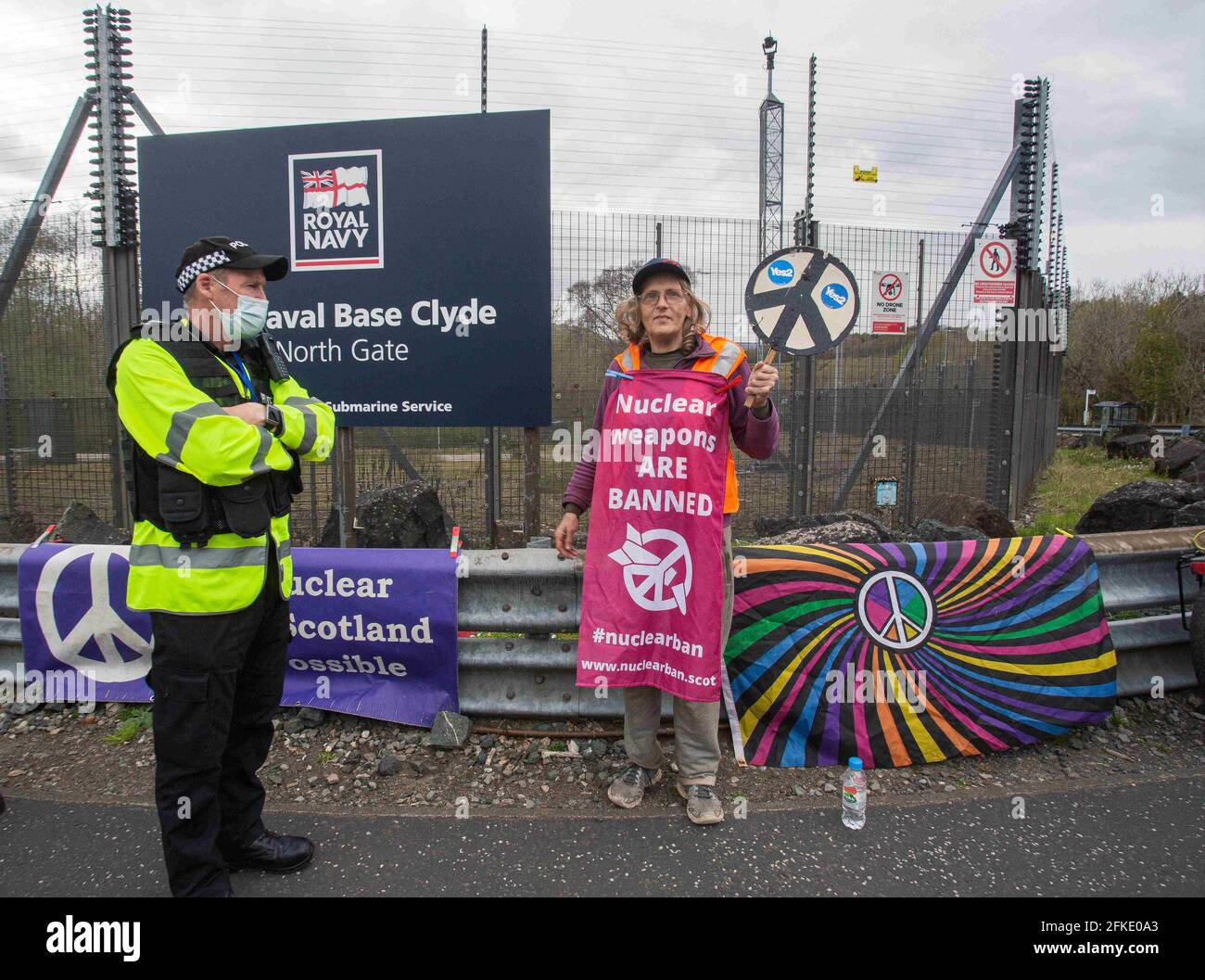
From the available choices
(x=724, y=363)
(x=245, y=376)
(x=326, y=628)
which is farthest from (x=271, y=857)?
(x=724, y=363)

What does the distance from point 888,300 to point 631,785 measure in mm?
5970

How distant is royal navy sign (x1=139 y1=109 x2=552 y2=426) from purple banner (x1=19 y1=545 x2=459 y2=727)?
1595 mm

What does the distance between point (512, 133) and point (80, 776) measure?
4303 millimetres

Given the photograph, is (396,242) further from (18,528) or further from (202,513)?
(18,528)

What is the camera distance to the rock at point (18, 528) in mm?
7281

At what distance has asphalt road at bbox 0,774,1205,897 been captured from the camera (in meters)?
2.55

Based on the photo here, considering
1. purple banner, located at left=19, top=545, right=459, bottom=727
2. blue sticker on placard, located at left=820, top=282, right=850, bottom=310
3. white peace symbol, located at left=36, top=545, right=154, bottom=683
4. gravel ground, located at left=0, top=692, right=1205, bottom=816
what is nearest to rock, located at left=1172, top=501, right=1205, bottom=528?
gravel ground, located at left=0, top=692, right=1205, bottom=816

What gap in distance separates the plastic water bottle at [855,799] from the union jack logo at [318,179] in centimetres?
473

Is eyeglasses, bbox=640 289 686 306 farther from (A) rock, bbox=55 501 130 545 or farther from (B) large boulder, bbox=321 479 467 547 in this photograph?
(A) rock, bbox=55 501 130 545

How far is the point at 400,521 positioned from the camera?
559cm

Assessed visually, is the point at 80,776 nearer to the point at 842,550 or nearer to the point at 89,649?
the point at 89,649

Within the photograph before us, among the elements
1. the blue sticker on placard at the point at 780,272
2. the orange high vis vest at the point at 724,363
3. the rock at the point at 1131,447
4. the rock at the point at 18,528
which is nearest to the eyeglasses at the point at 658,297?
the orange high vis vest at the point at 724,363

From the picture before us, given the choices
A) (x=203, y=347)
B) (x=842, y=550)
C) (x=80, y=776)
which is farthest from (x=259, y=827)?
(x=842, y=550)

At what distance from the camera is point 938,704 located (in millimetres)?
3387
